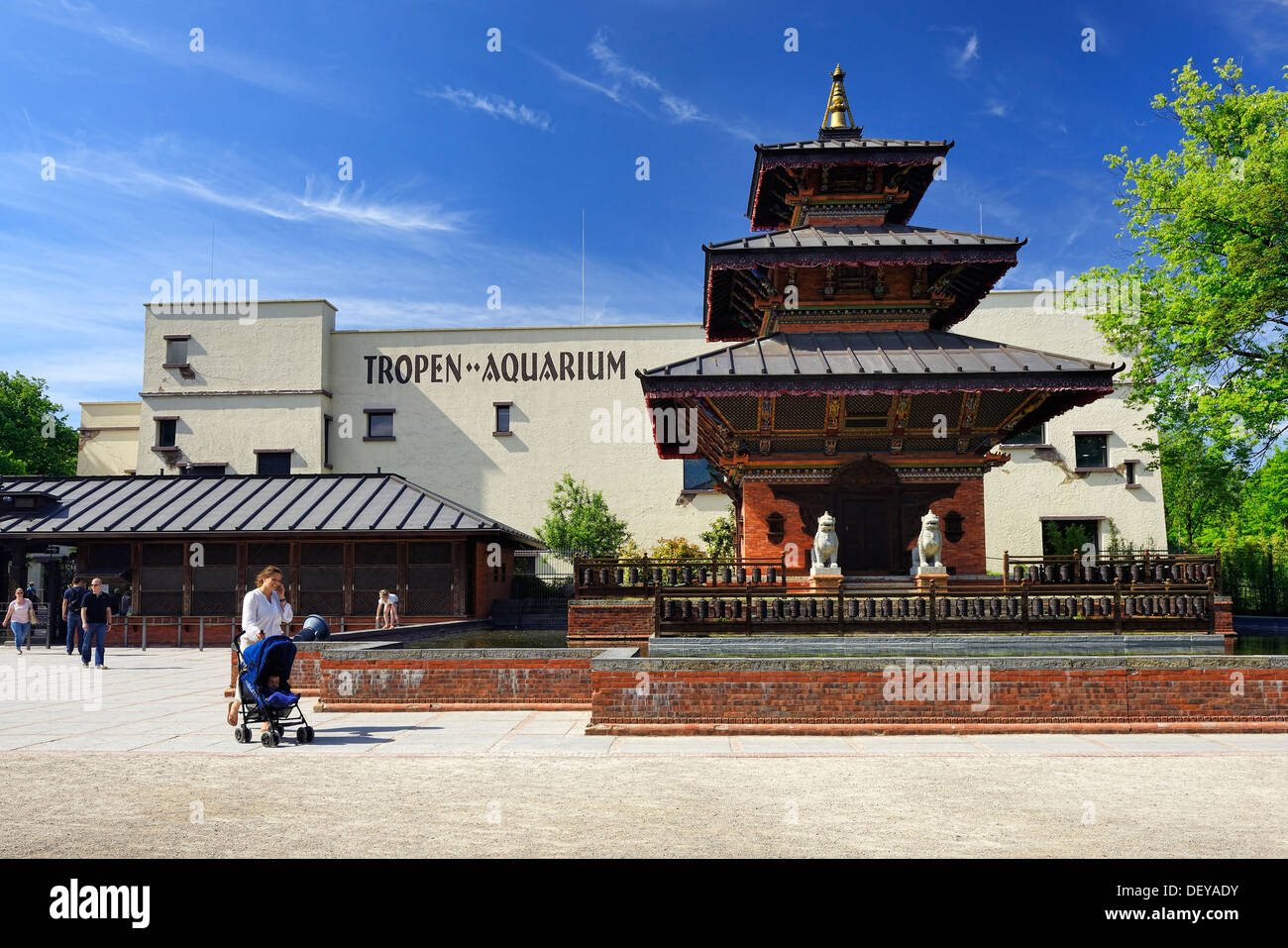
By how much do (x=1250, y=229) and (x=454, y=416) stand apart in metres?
30.5

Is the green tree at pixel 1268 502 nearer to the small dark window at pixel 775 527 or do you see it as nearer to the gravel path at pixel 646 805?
the small dark window at pixel 775 527

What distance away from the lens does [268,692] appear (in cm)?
1072

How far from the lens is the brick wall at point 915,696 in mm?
11203

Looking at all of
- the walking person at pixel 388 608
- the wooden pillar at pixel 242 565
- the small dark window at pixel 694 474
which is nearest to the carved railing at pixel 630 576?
the walking person at pixel 388 608

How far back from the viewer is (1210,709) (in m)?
11.3

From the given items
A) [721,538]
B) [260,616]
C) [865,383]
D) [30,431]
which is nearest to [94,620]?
[260,616]

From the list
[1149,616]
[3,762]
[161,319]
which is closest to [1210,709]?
[1149,616]

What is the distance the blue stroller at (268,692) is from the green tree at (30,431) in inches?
1971

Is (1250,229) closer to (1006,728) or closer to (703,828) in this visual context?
(1006,728)

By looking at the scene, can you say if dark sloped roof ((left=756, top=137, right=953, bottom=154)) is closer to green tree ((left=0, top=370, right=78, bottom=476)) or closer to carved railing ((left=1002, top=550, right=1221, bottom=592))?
carved railing ((left=1002, top=550, right=1221, bottom=592))

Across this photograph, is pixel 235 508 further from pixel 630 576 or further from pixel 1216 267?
pixel 1216 267

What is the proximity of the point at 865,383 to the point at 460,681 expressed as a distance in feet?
30.2

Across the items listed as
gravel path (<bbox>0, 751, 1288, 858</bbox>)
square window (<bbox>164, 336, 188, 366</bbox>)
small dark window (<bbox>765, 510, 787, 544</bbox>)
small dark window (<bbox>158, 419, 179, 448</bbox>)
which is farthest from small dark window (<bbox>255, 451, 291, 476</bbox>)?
gravel path (<bbox>0, 751, 1288, 858</bbox>)

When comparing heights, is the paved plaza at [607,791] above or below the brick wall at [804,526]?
below
